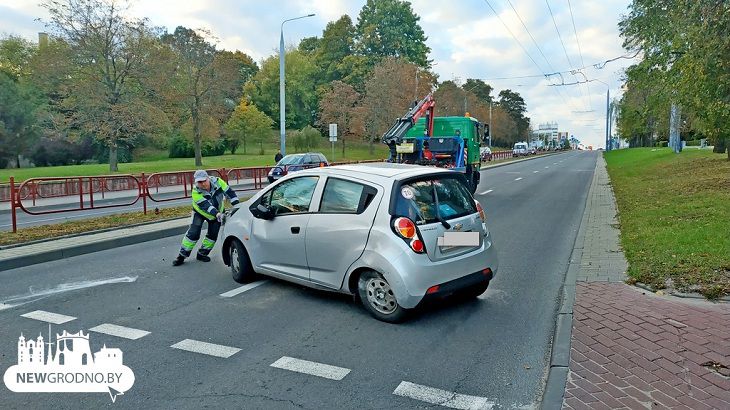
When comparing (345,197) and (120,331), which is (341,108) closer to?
(345,197)

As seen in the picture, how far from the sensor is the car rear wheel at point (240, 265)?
6773 mm

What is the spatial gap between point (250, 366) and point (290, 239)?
1.99 metres

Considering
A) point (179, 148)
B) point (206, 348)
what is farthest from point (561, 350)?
point (179, 148)

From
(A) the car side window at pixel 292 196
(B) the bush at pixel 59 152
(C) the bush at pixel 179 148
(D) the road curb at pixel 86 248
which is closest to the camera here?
(A) the car side window at pixel 292 196

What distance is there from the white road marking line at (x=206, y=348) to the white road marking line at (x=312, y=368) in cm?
48

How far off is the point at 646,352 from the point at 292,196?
389 cm

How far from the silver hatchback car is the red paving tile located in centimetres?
130

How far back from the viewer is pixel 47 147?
5125cm

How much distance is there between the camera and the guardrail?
1519cm

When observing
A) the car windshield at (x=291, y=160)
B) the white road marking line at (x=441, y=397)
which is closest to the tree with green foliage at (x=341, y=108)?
the car windshield at (x=291, y=160)

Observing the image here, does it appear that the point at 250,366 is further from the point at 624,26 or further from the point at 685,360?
the point at 624,26

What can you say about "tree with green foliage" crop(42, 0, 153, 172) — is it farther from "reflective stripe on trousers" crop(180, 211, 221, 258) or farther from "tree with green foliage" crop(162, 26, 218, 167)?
"reflective stripe on trousers" crop(180, 211, 221, 258)

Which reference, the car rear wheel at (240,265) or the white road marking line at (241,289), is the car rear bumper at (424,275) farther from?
the car rear wheel at (240,265)

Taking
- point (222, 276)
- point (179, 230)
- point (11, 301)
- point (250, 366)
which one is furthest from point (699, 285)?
point (179, 230)
